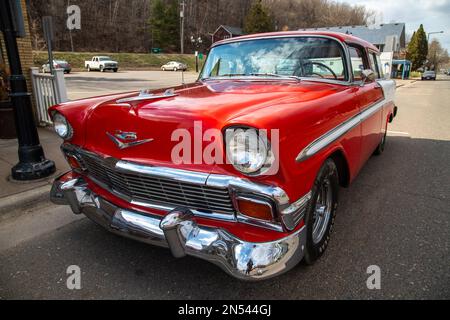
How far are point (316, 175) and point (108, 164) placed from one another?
1.30 m

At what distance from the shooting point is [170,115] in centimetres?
185

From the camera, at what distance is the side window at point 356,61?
118 inches

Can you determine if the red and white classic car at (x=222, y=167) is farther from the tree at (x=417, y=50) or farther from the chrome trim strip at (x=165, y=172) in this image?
the tree at (x=417, y=50)

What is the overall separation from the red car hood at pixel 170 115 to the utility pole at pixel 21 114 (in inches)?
57.5

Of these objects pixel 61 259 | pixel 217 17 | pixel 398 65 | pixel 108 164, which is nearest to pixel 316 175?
pixel 108 164

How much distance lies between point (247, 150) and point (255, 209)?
306 mm

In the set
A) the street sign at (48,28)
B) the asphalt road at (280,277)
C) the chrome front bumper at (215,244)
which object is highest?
the street sign at (48,28)

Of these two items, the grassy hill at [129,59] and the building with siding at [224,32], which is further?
the building with siding at [224,32]

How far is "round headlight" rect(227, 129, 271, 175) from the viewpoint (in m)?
1.58

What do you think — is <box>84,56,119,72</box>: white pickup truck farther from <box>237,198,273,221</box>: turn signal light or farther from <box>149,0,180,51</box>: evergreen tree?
<box>237,198,273,221</box>: turn signal light

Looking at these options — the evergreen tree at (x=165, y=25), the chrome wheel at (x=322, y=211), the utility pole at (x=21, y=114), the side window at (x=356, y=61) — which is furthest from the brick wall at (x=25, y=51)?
the evergreen tree at (x=165, y=25)

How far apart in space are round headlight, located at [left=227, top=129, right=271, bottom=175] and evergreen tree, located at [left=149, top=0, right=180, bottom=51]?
209 ft

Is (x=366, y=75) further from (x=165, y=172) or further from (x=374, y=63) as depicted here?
(x=165, y=172)

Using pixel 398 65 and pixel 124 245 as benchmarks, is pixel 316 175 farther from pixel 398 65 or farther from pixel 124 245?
pixel 398 65
